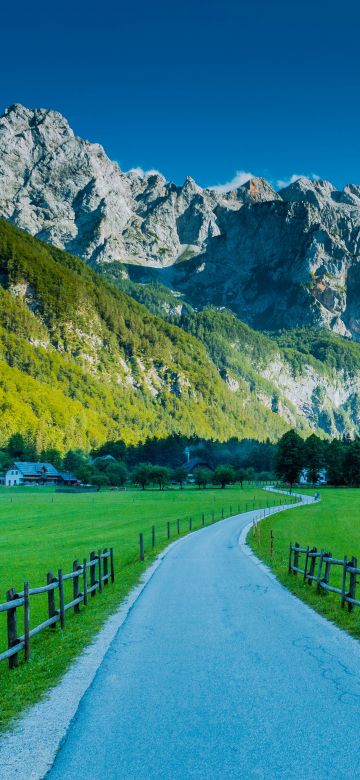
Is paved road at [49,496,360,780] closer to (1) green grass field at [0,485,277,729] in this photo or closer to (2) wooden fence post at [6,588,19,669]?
(1) green grass field at [0,485,277,729]

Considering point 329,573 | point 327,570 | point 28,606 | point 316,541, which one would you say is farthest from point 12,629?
point 316,541

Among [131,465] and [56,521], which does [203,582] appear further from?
[131,465]

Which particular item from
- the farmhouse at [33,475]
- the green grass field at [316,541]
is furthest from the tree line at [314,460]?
the farmhouse at [33,475]

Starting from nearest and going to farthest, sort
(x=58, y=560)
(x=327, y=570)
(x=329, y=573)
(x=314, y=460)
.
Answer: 1. (x=327, y=570)
2. (x=329, y=573)
3. (x=58, y=560)
4. (x=314, y=460)

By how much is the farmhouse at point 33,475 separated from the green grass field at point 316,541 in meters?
116

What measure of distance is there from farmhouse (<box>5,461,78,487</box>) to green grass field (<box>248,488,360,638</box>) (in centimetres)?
11554

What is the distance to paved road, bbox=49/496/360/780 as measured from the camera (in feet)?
22.5

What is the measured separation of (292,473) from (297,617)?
128m

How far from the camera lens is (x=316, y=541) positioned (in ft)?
129

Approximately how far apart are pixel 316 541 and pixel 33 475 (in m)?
144

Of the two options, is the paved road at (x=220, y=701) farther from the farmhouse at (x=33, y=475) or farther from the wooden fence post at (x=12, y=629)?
the farmhouse at (x=33, y=475)

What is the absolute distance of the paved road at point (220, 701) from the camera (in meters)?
6.86

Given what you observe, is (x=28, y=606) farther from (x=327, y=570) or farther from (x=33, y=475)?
(x=33, y=475)

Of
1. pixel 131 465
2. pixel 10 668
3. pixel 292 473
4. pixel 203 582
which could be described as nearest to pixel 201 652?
pixel 10 668
